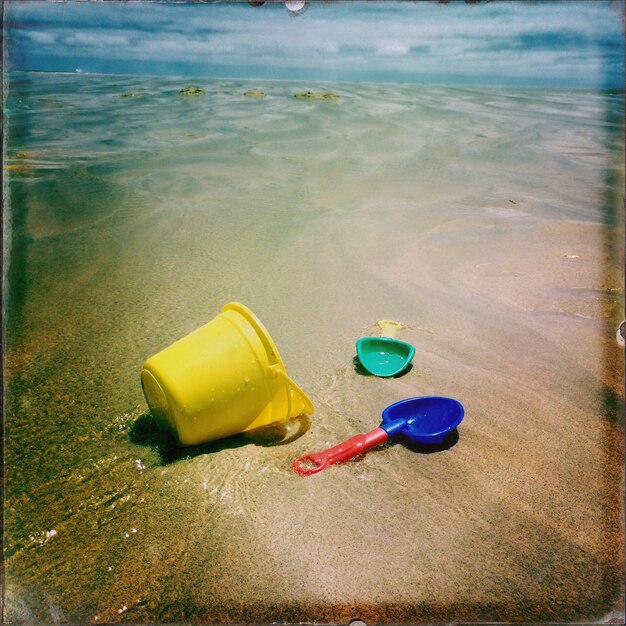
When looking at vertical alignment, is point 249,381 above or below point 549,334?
above

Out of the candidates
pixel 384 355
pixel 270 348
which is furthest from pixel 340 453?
pixel 384 355

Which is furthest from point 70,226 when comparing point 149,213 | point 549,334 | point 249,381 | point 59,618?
point 549,334

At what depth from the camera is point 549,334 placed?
291 cm


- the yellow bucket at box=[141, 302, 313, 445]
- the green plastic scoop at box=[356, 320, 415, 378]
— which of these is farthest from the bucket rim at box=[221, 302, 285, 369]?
the green plastic scoop at box=[356, 320, 415, 378]

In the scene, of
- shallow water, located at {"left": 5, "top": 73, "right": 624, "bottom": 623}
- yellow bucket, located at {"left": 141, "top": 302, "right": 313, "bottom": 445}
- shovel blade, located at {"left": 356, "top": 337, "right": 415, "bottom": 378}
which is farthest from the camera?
shovel blade, located at {"left": 356, "top": 337, "right": 415, "bottom": 378}

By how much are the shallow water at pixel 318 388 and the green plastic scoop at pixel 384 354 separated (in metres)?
0.06

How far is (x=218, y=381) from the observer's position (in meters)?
1.91

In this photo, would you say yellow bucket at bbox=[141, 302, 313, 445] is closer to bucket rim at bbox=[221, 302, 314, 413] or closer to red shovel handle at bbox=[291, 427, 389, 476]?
bucket rim at bbox=[221, 302, 314, 413]

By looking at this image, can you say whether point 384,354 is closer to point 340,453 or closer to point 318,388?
point 318,388

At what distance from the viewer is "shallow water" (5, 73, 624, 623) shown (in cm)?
159

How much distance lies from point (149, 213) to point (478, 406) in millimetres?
3228

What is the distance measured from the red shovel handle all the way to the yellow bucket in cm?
21

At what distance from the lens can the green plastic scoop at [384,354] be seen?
2.57 m

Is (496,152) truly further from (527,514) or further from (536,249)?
(527,514)
